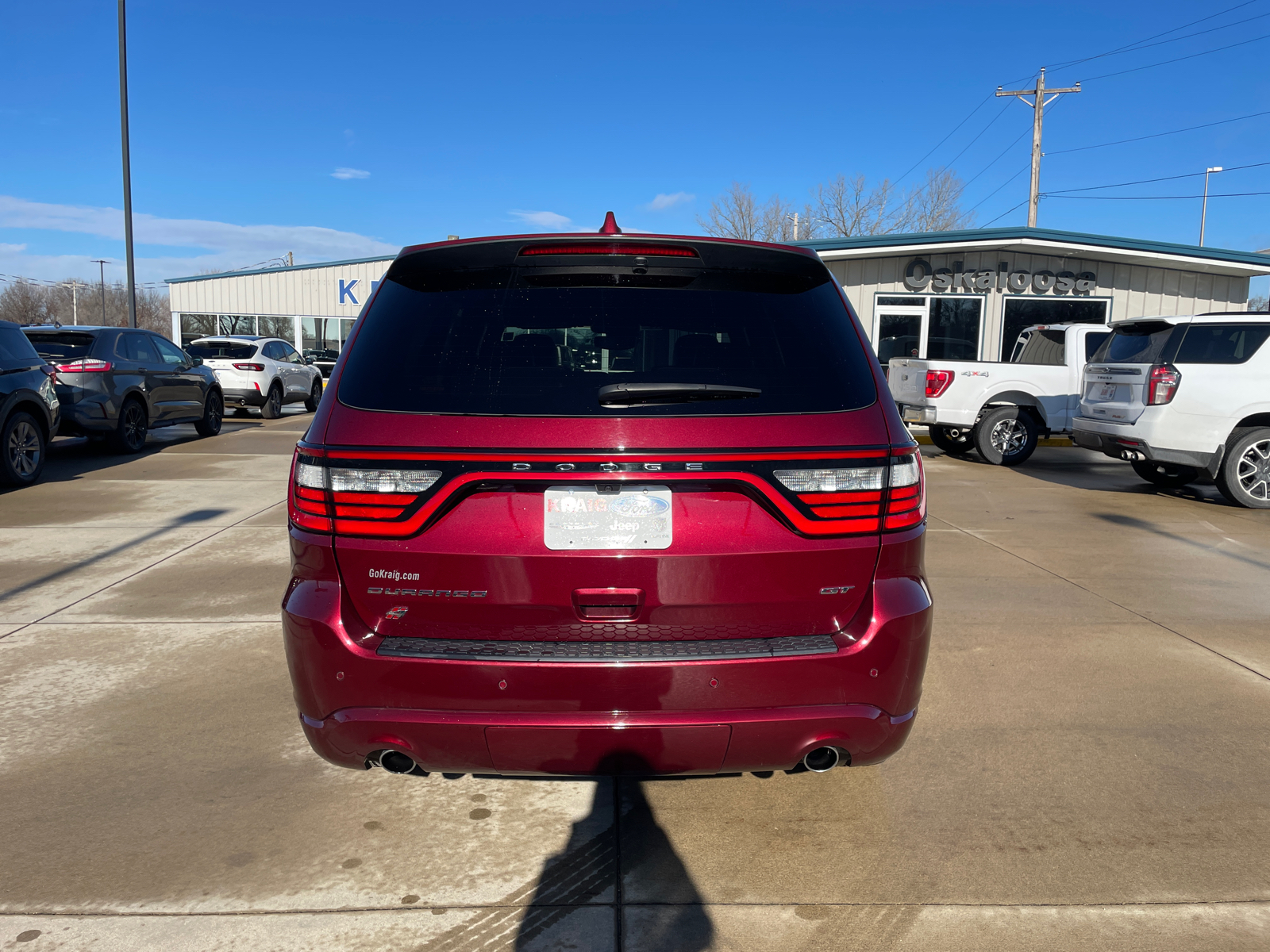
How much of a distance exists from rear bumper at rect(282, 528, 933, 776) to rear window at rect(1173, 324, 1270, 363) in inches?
335

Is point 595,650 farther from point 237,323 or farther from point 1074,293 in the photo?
point 237,323

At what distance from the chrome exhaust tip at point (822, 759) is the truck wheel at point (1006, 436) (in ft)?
36.7

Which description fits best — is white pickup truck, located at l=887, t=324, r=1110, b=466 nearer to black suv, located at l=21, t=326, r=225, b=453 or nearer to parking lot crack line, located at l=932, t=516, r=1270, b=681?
parking lot crack line, located at l=932, t=516, r=1270, b=681

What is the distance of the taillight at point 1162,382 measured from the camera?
920 cm

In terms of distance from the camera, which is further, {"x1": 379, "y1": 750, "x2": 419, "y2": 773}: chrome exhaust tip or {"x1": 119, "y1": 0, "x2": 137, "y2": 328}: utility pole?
{"x1": 119, "y1": 0, "x2": 137, "y2": 328}: utility pole

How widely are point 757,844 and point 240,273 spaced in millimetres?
40949

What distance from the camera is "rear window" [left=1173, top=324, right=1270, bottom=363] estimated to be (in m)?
9.20

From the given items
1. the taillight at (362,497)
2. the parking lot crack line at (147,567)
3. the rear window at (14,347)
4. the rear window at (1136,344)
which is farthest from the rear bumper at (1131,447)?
the rear window at (14,347)

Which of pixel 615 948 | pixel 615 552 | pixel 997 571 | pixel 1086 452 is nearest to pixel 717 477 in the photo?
pixel 615 552

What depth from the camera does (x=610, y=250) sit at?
2672 millimetres

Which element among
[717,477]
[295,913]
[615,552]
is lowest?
[295,913]

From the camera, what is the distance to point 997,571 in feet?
21.2

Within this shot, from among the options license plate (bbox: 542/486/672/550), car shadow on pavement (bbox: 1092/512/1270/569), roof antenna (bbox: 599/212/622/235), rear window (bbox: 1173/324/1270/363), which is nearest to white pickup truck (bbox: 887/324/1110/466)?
rear window (bbox: 1173/324/1270/363)

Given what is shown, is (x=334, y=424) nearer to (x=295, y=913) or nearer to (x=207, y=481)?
(x=295, y=913)
